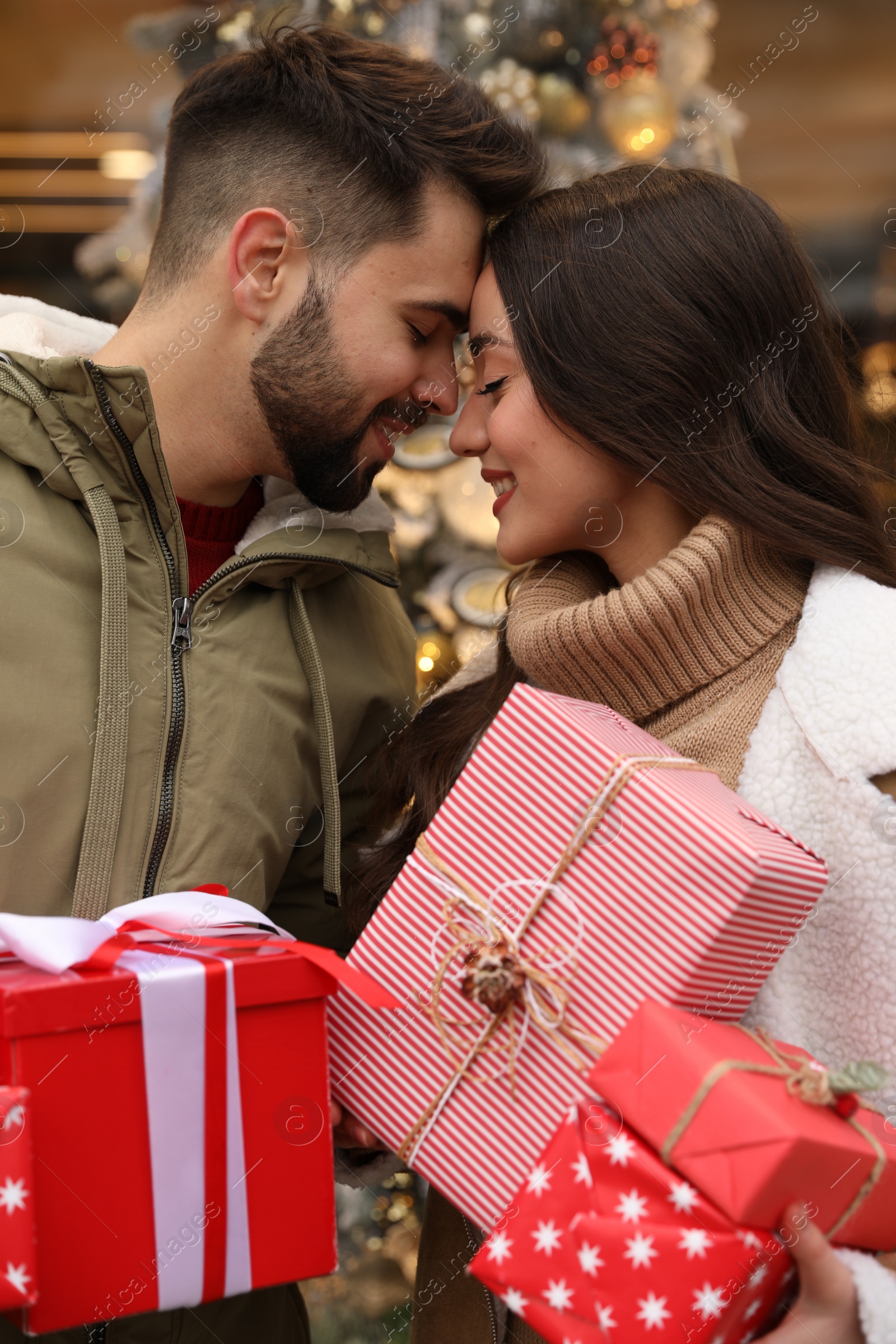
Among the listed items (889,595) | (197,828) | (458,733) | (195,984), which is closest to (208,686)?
(197,828)

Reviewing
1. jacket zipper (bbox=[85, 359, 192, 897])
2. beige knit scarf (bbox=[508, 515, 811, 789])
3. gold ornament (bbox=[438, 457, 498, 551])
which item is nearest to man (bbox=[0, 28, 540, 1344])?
jacket zipper (bbox=[85, 359, 192, 897])

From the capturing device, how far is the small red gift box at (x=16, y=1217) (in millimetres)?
746

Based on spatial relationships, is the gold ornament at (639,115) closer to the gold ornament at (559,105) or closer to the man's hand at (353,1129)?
the gold ornament at (559,105)

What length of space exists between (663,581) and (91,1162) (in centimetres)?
78

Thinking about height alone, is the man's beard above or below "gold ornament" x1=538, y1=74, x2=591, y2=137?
below

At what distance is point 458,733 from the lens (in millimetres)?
1404

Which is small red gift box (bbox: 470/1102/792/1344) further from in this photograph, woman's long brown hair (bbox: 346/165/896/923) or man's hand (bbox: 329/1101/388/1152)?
woman's long brown hair (bbox: 346/165/896/923)

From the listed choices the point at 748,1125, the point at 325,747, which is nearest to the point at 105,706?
the point at 325,747

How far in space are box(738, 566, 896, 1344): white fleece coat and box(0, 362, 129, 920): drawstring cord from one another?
27.1 inches

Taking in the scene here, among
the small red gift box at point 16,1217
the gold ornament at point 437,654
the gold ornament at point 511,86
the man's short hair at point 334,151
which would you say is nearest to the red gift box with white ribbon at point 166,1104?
the small red gift box at point 16,1217

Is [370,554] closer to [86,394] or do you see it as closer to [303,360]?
[303,360]

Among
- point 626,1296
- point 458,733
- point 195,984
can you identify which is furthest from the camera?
point 458,733

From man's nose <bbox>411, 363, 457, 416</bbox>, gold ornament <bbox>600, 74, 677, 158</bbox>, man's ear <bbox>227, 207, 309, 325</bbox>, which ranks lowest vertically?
man's nose <bbox>411, 363, 457, 416</bbox>

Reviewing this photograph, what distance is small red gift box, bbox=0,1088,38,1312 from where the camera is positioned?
0.75m
